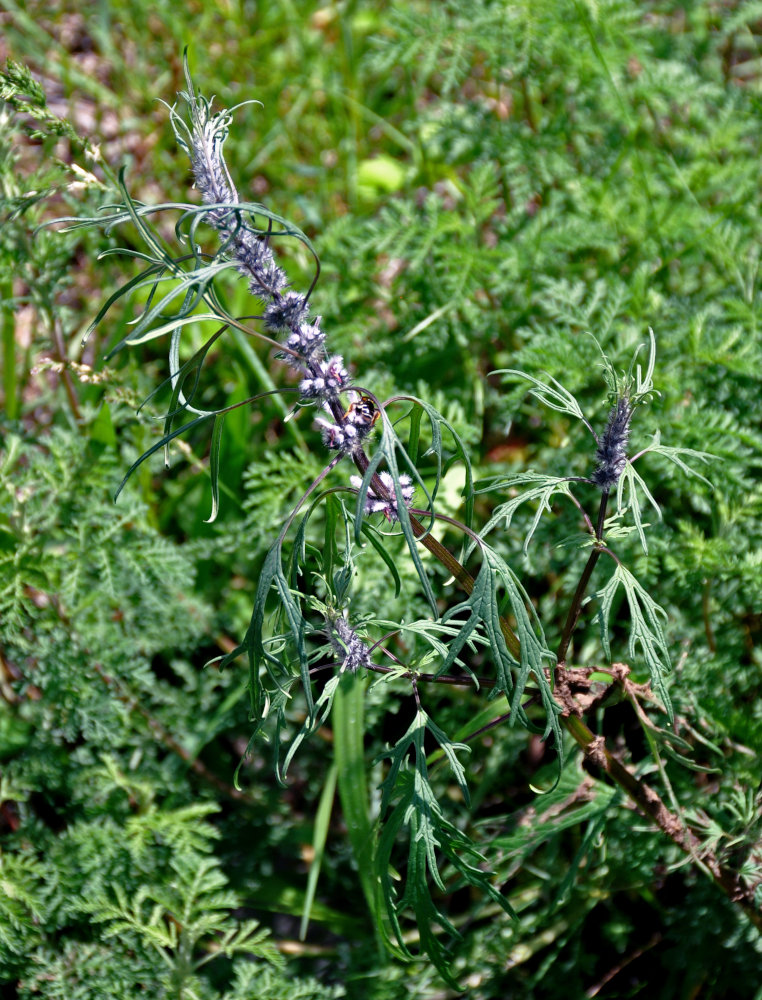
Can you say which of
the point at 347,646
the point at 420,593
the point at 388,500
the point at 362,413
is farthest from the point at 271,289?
the point at 420,593

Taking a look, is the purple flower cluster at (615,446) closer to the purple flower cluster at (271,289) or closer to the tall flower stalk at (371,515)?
the tall flower stalk at (371,515)

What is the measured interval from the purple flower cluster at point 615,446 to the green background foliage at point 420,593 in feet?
1.51

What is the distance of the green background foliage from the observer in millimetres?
1938

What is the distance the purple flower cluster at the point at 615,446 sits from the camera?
4.23 ft

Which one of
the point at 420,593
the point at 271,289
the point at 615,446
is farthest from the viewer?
the point at 420,593

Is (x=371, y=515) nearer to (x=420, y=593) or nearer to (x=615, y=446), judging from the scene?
(x=615, y=446)

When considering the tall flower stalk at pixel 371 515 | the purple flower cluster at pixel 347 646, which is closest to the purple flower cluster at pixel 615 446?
the tall flower stalk at pixel 371 515

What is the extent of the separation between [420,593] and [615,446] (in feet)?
3.36

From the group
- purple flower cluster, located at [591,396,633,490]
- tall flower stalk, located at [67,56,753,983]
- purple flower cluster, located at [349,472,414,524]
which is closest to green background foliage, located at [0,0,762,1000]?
tall flower stalk, located at [67,56,753,983]

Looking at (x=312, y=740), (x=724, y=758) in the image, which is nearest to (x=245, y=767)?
(x=312, y=740)

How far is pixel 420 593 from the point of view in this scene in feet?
7.34

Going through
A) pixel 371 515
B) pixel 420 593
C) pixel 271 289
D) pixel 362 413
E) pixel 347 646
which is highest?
pixel 271 289

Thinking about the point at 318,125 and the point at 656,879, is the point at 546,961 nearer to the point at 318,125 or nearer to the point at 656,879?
the point at 656,879

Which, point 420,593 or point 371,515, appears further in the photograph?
point 420,593
